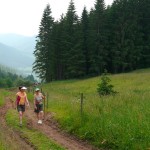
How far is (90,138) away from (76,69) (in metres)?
52.0

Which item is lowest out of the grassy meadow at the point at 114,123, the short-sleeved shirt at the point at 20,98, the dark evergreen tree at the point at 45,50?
the grassy meadow at the point at 114,123

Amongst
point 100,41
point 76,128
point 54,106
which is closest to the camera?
point 76,128

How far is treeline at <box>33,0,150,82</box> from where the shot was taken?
6556 centimetres

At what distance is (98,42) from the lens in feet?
216

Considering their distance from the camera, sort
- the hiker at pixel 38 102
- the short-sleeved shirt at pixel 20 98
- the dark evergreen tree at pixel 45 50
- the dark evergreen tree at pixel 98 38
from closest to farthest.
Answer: the short-sleeved shirt at pixel 20 98
the hiker at pixel 38 102
the dark evergreen tree at pixel 98 38
the dark evergreen tree at pixel 45 50

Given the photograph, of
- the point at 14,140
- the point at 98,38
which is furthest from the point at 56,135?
the point at 98,38

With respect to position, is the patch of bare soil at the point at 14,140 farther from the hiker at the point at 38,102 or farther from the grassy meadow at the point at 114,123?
the grassy meadow at the point at 114,123

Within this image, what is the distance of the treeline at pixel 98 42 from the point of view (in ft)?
215

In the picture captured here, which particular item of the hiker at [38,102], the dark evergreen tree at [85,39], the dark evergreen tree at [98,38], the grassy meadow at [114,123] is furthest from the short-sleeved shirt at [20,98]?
the dark evergreen tree at [85,39]

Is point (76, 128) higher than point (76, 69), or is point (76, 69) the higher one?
point (76, 69)

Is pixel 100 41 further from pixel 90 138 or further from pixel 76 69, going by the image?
pixel 90 138

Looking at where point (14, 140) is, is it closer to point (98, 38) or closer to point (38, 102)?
point (38, 102)

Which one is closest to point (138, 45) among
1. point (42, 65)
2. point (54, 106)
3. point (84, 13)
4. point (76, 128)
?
point (84, 13)

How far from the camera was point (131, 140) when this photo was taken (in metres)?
12.7
